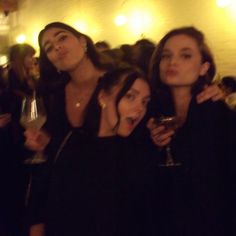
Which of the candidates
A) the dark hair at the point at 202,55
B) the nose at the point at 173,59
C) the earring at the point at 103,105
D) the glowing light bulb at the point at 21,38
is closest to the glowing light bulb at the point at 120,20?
the glowing light bulb at the point at 21,38

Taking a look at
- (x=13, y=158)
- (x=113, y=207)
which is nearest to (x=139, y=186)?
(x=113, y=207)

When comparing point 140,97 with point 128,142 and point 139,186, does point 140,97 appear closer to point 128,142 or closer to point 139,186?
point 128,142

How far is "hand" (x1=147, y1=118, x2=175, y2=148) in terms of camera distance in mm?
1754

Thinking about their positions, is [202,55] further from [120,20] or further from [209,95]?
[120,20]

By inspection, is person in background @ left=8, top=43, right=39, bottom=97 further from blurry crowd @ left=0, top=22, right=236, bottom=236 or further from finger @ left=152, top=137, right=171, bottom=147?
finger @ left=152, top=137, right=171, bottom=147

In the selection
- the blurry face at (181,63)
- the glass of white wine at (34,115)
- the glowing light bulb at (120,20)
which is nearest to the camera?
the blurry face at (181,63)

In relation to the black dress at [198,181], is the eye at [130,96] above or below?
above

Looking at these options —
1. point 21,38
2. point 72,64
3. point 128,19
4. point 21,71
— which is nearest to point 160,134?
point 72,64

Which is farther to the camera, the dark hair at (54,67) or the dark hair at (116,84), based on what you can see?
the dark hair at (54,67)

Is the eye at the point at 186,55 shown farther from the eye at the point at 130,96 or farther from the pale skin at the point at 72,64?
the pale skin at the point at 72,64

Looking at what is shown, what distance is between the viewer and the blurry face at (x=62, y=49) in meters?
2.44

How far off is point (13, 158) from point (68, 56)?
0.81 metres

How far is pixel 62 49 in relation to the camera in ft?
7.96

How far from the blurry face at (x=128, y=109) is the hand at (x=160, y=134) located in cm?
7
